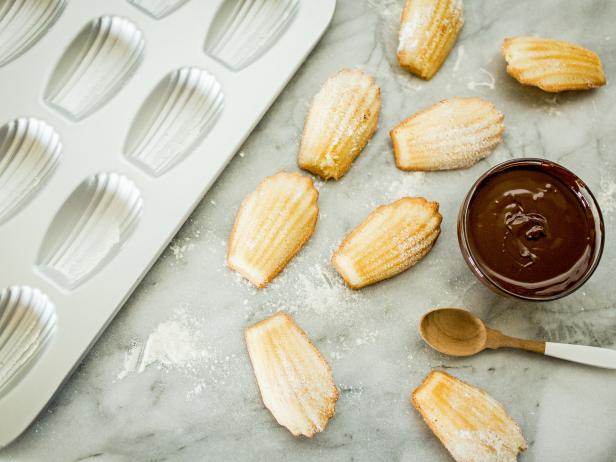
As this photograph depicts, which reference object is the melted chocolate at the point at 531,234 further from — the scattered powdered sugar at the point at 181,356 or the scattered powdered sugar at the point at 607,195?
the scattered powdered sugar at the point at 181,356

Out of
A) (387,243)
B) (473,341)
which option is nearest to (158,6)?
(387,243)

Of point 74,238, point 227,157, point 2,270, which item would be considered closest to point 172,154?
point 227,157

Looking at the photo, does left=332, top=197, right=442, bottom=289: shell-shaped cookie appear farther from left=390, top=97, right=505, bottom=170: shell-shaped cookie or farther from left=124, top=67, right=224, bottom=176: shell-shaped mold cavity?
left=124, top=67, right=224, bottom=176: shell-shaped mold cavity

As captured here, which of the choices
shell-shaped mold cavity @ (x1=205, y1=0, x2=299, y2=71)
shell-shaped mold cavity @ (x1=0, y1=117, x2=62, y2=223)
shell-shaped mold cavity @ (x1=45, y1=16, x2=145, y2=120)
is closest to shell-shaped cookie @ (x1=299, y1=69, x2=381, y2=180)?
shell-shaped mold cavity @ (x1=205, y1=0, x2=299, y2=71)

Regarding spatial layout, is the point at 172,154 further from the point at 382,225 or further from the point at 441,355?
the point at 441,355

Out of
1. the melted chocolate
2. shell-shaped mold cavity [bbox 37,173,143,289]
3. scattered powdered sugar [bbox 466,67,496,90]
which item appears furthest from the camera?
scattered powdered sugar [bbox 466,67,496,90]

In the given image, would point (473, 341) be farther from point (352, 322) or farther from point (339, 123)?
point (339, 123)
